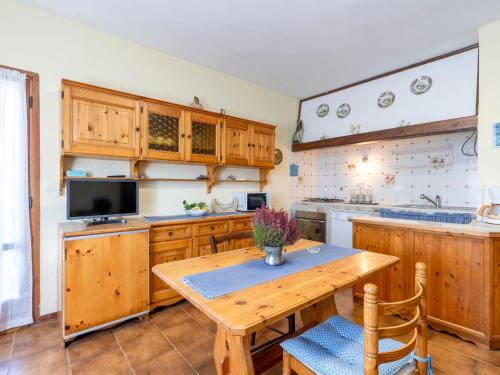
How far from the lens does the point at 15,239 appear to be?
215cm

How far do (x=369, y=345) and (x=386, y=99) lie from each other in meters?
3.39

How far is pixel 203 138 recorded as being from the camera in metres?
2.98

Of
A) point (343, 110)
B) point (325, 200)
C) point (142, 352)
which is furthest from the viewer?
point (325, 200)

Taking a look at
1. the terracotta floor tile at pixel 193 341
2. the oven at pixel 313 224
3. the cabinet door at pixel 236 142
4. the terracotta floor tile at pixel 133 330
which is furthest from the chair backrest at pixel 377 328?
the oven at pixel 313 224

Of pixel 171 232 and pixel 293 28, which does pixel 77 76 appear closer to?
pixel 171 232

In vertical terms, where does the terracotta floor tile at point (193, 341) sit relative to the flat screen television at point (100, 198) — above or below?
below

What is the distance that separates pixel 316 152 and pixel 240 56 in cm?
235

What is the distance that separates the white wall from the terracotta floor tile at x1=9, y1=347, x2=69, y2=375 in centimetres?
398

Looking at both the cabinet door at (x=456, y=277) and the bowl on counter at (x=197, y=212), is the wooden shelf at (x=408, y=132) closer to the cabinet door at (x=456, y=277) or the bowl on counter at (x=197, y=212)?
the cabinet door at (x=456, y=277)

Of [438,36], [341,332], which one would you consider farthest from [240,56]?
[341,332]

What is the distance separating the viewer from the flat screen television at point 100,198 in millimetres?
2215

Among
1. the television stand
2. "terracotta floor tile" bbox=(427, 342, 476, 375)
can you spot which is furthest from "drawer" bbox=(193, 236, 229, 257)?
Answer: "terracotta floor tile" bbox=(427, 342, 476, 375)

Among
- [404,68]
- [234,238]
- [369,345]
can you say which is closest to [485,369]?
[369,345]

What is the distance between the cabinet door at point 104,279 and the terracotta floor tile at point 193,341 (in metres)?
0.38
